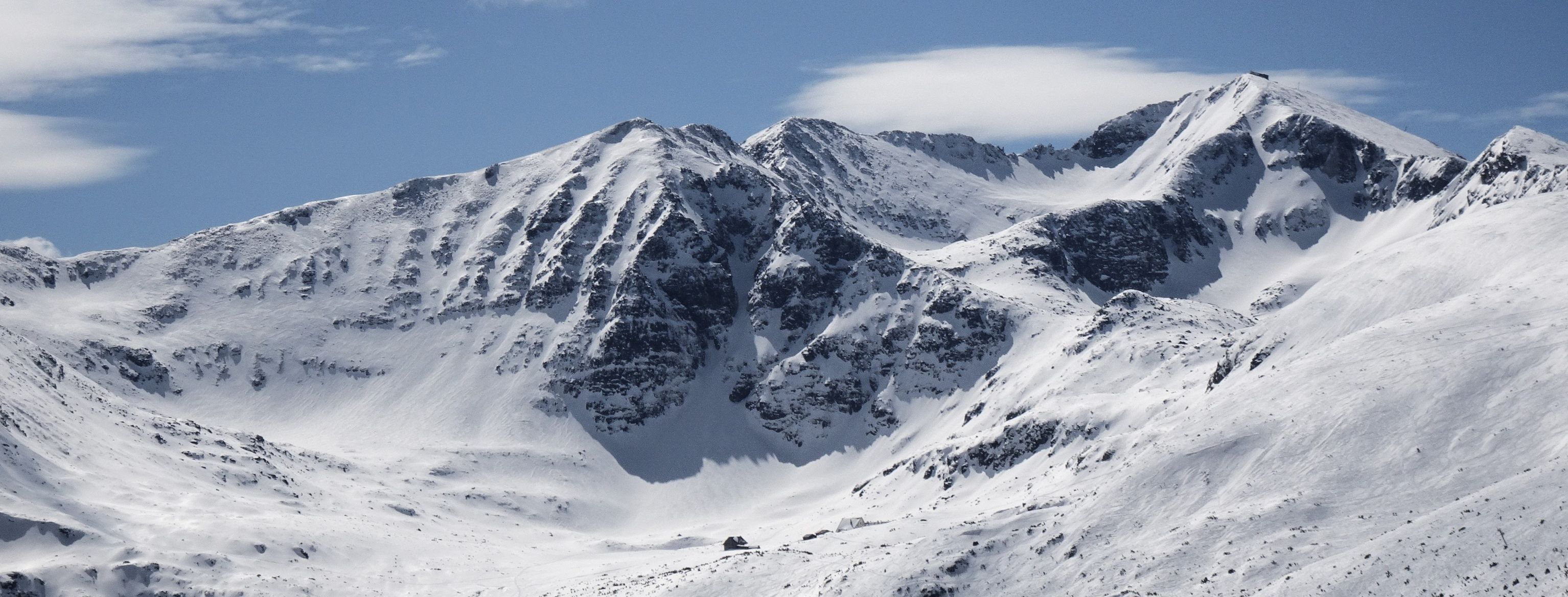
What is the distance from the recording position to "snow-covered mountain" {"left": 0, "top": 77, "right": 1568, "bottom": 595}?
67.2m

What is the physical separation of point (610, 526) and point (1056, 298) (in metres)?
71.1

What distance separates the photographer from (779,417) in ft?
559

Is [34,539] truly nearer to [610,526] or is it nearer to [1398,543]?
[610,526]

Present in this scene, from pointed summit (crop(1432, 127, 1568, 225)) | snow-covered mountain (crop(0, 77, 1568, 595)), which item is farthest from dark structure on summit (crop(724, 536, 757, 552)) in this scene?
pointed summit (crop(1432, 127, 1568, 225))

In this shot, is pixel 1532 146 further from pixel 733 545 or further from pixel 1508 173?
pixel 733 545

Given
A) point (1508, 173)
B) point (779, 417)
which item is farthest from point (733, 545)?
point (1508, 173)

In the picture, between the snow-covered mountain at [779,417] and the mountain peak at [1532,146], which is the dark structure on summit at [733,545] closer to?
the snow-covered mountain at [779,417]

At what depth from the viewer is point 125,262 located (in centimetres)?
18875

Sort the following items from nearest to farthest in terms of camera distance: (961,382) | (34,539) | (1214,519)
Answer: (1214,519), (34,539), (961,382)

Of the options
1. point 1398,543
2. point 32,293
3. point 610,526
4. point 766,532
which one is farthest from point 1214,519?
point 32,293

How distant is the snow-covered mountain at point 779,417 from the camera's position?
67250mm

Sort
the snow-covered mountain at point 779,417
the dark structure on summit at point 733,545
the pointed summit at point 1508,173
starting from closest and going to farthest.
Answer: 1. the snow-covered mountain at point 779,417
2. the dark structure on summit at point 733,545
3. the pointed summit at point 1508,173

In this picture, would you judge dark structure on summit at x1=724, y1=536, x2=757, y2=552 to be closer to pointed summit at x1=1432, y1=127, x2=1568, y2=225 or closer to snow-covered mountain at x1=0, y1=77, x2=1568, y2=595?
snow-covered mountain at x1=0, y1=77, x2=1568, y2=595

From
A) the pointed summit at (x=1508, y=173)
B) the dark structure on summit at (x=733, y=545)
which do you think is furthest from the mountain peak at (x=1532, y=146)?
the dark structure on summit at (x=733, y=545)
